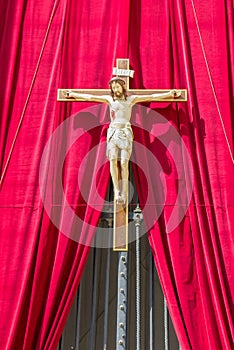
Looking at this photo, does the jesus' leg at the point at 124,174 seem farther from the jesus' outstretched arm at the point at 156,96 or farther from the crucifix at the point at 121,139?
the jesus' outstretched arm at the point at 156,96

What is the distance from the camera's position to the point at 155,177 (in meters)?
5.01

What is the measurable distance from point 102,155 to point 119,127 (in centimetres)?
24

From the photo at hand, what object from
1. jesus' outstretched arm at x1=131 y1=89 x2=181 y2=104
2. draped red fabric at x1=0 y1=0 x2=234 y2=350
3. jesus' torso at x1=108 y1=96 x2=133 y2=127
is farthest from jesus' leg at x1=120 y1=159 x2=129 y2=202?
jesus' outstretched arm at x1=131 y1=89 x2=181 y2=104

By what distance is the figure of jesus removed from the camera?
4910mm

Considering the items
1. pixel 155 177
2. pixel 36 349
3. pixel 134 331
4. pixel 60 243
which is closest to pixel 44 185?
pixel 60 243

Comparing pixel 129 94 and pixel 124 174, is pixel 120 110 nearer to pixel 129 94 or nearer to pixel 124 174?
pixel 129 94

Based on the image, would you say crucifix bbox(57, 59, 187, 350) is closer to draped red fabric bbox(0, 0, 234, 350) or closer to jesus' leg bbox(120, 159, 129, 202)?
jesus' leg bbox(120, 159, 129, 202)

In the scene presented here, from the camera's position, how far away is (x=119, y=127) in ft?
16.3

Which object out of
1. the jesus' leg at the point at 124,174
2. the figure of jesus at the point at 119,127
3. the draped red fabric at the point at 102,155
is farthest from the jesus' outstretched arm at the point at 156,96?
the jesus' leg at the point at 124,174

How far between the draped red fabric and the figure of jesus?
130 mm

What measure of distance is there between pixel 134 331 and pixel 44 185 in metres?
1.55

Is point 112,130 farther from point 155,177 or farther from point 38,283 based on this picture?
point 38,283

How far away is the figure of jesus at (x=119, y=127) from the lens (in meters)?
4.91

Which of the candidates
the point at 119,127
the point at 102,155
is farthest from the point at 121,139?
the point at 102,155
